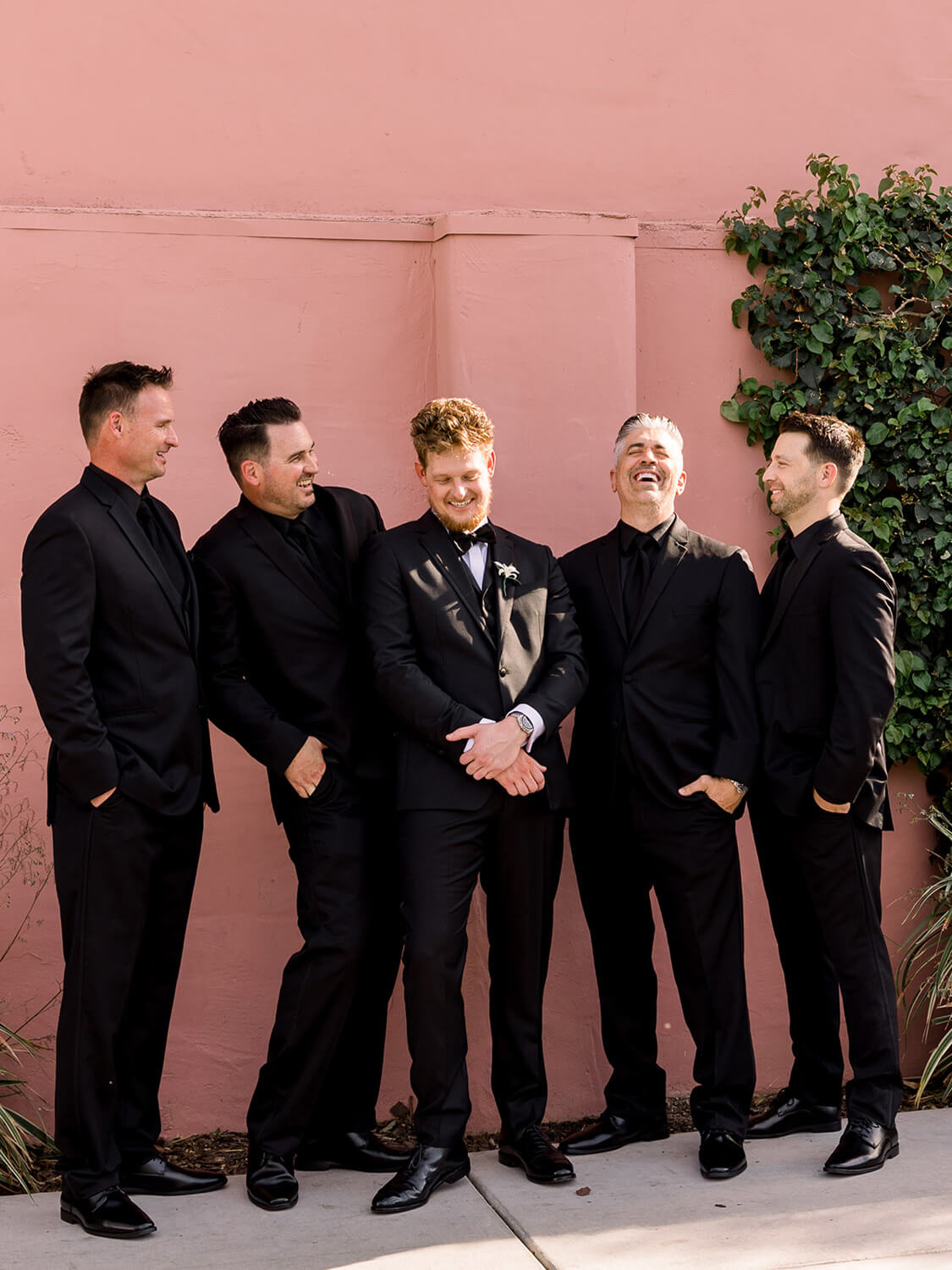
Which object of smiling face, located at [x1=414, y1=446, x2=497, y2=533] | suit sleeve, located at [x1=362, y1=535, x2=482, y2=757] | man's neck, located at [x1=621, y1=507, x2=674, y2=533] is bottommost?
suit sleeve, located at [x1=362, y1=535, x2=482, y2=757]

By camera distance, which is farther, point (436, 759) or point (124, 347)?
point (124, 347)

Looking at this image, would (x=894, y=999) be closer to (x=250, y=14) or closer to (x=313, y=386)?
(x=313, y=386)

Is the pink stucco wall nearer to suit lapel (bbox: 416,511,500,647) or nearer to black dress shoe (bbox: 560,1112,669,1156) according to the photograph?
black dress shoe (bbox: 560,1112,669,1156)

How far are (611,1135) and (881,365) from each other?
272cm

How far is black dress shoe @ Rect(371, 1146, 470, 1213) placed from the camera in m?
3.70

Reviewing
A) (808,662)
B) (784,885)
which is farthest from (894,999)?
(808,662)

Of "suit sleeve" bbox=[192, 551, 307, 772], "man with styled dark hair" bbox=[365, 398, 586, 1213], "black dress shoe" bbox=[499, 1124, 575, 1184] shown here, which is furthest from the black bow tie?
"black dress shoe" bbox=[499, 1124, 575, 1184]

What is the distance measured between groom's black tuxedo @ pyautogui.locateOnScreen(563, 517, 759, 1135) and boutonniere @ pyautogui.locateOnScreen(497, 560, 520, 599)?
0.30m

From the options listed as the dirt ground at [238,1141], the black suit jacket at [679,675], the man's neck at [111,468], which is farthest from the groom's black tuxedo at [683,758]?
the man's neck at [111,468]

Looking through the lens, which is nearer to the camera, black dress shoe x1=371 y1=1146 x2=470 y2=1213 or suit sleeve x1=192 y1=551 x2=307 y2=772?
black dress shoe x1=371 y1=1146 x2=470 y2=1213

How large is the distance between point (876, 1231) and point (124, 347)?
333 centimetres

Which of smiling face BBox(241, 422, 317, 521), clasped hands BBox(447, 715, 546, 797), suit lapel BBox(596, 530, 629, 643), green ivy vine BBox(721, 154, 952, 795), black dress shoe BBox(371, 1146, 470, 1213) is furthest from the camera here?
green ivy vine BBox(721, 154, 952, 795)

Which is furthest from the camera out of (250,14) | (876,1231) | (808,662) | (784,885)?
(250,14)

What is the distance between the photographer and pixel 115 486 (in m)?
3.79
